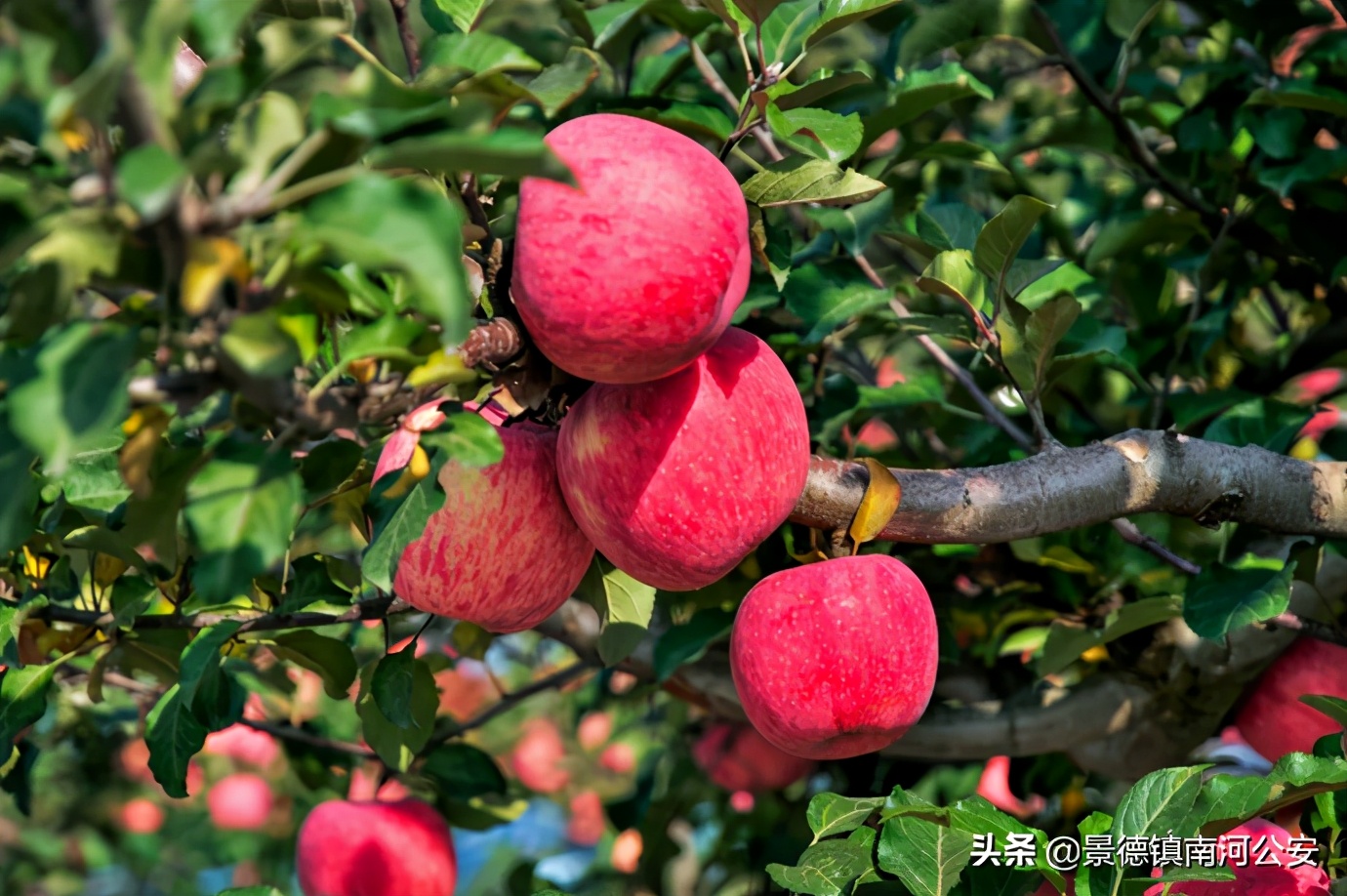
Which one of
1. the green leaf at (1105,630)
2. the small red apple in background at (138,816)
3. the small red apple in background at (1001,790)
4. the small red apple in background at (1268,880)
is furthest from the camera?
the small red apple in background at (138,816)

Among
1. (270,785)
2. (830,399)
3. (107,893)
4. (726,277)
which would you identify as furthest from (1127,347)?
(107,893)

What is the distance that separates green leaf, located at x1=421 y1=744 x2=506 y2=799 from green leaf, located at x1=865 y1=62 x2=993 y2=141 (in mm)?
831

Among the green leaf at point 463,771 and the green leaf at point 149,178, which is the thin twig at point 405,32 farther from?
the green leaf at point 463,771

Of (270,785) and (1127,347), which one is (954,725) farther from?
(270,785)

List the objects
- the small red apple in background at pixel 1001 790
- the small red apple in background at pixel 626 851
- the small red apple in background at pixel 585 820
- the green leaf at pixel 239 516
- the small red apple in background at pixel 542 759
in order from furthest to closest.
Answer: the small red apple in background at pixel 585 820 → the small red apple in background at pixel 542 759 → the small red apple in background at pixel 626 851 → the small red apple in background at pixel 1001 790 → the green leaf at pixel 239 516

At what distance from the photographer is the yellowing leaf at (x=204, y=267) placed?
486mm

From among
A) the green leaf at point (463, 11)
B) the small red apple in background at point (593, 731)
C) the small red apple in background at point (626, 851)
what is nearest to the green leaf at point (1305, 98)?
the green leaf at point (463, 11)

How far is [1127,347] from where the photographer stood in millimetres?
1453

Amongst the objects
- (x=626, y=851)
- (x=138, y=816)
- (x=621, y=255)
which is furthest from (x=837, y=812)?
(x=138, y=816)

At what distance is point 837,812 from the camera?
870 millimetres

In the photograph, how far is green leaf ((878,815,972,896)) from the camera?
81cm

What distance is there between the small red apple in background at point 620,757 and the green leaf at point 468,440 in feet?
7.59

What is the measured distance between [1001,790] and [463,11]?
140 centimetres

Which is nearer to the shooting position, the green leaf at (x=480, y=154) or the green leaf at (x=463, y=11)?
the green leaf at (x=480, y=154)
